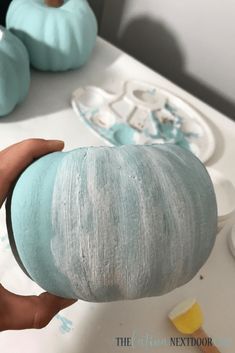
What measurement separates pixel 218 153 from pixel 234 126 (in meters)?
0.06

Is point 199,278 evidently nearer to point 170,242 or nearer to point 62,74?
→ point 170,242

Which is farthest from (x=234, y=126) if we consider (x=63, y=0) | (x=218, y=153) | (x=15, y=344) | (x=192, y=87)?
(x=15, y=344)

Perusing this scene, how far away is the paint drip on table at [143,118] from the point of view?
55 cm

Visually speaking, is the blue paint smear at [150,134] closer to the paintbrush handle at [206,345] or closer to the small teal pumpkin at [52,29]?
the small teal pumpkin at [52,29]

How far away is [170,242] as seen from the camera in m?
0.28

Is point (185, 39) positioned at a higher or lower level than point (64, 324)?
higher

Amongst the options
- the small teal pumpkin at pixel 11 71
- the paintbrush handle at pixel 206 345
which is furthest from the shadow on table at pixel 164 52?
the paintbrush handle at pixel 206 345

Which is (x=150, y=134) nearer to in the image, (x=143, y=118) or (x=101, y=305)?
(x=143, y=118)

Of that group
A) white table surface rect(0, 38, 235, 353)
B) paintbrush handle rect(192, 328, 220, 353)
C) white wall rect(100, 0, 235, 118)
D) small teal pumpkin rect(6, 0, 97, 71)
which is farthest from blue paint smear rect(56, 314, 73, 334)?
white wall rect(100, 0, 235, 118)

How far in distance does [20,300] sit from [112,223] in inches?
4.1

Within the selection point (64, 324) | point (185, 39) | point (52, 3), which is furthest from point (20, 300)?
point (185, 39)

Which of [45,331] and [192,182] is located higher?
[192,182]

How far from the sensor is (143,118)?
581 mm

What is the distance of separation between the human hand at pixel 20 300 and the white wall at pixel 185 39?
1.48ft
